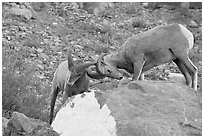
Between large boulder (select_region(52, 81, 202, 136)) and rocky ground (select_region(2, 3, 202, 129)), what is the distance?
8.62ft

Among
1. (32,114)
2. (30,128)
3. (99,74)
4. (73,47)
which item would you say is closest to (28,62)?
(73,47)

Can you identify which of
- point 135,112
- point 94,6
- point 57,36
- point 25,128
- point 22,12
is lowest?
point 57,36

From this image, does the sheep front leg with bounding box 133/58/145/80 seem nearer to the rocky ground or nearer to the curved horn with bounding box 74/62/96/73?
the curved horn with bounding box 74/62/96/73

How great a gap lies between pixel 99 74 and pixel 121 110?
6.48 ft

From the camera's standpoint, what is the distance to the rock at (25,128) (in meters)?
5.50

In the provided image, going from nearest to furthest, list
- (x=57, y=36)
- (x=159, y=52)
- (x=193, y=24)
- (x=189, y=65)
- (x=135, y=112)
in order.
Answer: (x=135, y=112) → (x=189, y=65) → (x=159, y=52) → (x=57, y=36) → (x=193, y=24)

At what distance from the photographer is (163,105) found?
5.75 m

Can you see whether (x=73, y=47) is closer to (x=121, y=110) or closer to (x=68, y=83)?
(x=68, y=83)

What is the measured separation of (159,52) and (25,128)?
302cm

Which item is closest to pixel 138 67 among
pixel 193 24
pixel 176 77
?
pixel 176 77

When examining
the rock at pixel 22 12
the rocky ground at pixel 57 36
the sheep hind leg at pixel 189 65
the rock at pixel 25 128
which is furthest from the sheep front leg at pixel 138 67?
the rock at pixel 22 12

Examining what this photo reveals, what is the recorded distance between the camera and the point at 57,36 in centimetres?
1332

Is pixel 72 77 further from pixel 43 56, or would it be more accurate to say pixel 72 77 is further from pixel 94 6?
pixel 94 6

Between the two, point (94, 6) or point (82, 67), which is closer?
point (82, 67)
